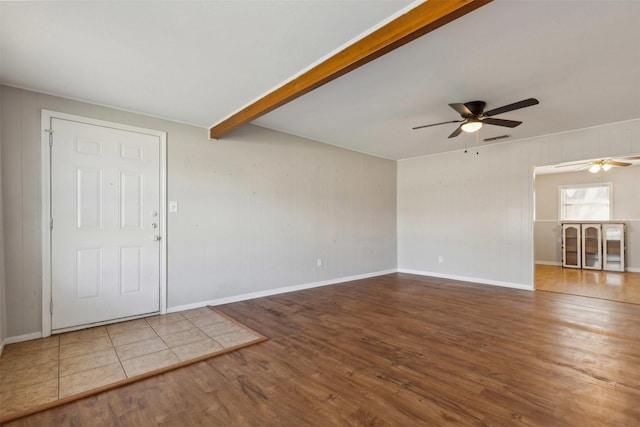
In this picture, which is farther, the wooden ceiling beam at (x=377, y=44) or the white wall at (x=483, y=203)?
the white wall at (x=483, y=203)

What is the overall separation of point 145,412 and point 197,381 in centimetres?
39

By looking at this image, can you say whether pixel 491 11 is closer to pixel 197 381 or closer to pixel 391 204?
pixel 197 381

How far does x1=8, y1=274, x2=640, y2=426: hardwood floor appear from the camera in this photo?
183cm

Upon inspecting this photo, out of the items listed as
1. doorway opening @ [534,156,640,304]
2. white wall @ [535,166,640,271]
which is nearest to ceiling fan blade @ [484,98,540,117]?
doorway opening @ [534,156,640,304]

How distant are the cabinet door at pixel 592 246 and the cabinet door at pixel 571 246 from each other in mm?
109

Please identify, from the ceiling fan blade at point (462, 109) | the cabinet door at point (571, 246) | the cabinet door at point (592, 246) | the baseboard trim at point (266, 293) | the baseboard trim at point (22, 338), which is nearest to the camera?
the baseboard trim at point (22, 338)

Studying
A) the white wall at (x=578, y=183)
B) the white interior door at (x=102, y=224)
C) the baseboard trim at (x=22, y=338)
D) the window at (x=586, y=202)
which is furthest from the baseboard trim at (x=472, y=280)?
the baseboard trim at (x=22, y=338)

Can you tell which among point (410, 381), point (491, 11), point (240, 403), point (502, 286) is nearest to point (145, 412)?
point (240, 403)

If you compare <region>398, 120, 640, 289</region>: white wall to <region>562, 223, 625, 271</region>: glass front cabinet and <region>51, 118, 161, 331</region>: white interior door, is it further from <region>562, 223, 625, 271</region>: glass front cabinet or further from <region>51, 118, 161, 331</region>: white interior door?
<region>51, 118, 161, 331</region>: white interior door

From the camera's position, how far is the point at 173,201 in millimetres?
3814

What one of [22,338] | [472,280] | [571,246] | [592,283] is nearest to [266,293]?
[22,338]

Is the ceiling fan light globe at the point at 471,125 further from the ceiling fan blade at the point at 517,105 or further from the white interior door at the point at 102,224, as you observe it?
the white interior door at the point at 102,224

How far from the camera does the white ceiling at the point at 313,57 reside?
1939 mm

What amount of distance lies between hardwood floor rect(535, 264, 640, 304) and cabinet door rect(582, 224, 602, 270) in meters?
0.32
